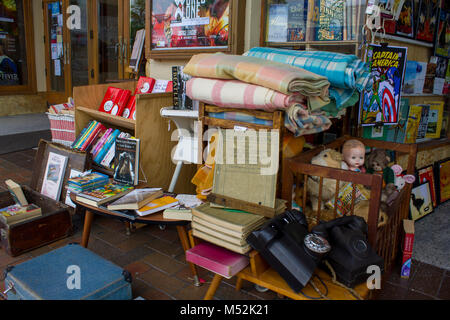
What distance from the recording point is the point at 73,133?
3.99 m

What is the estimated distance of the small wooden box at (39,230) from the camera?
9.05 feet

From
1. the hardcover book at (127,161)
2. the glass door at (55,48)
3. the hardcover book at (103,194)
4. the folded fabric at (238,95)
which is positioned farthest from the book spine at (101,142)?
the glass door at (55,48)

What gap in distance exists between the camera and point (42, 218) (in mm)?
2889

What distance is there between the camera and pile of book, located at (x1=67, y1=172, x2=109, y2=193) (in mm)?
2725

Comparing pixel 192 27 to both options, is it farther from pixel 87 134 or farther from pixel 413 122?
pixel 413 122

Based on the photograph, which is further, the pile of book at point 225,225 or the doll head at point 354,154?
the doll head at point 354,154

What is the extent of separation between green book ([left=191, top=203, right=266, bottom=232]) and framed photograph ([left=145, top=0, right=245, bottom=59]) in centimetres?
164

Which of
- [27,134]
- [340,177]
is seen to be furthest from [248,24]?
[27,134]

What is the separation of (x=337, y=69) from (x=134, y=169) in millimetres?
1573

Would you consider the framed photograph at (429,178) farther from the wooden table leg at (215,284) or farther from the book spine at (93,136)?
the book spine at (93,136)

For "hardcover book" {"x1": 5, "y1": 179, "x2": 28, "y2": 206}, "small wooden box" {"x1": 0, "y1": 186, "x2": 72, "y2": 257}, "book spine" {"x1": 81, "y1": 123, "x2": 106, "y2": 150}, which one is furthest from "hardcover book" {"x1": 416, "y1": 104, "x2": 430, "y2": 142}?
"hardcover book" {"x1": 5, "y1": 179, "x2": 28, "y2": 206}

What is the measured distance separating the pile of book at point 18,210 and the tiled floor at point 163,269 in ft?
0.87

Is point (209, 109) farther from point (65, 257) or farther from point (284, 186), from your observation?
point (65, 257)

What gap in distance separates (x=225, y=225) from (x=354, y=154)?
1129 mm
